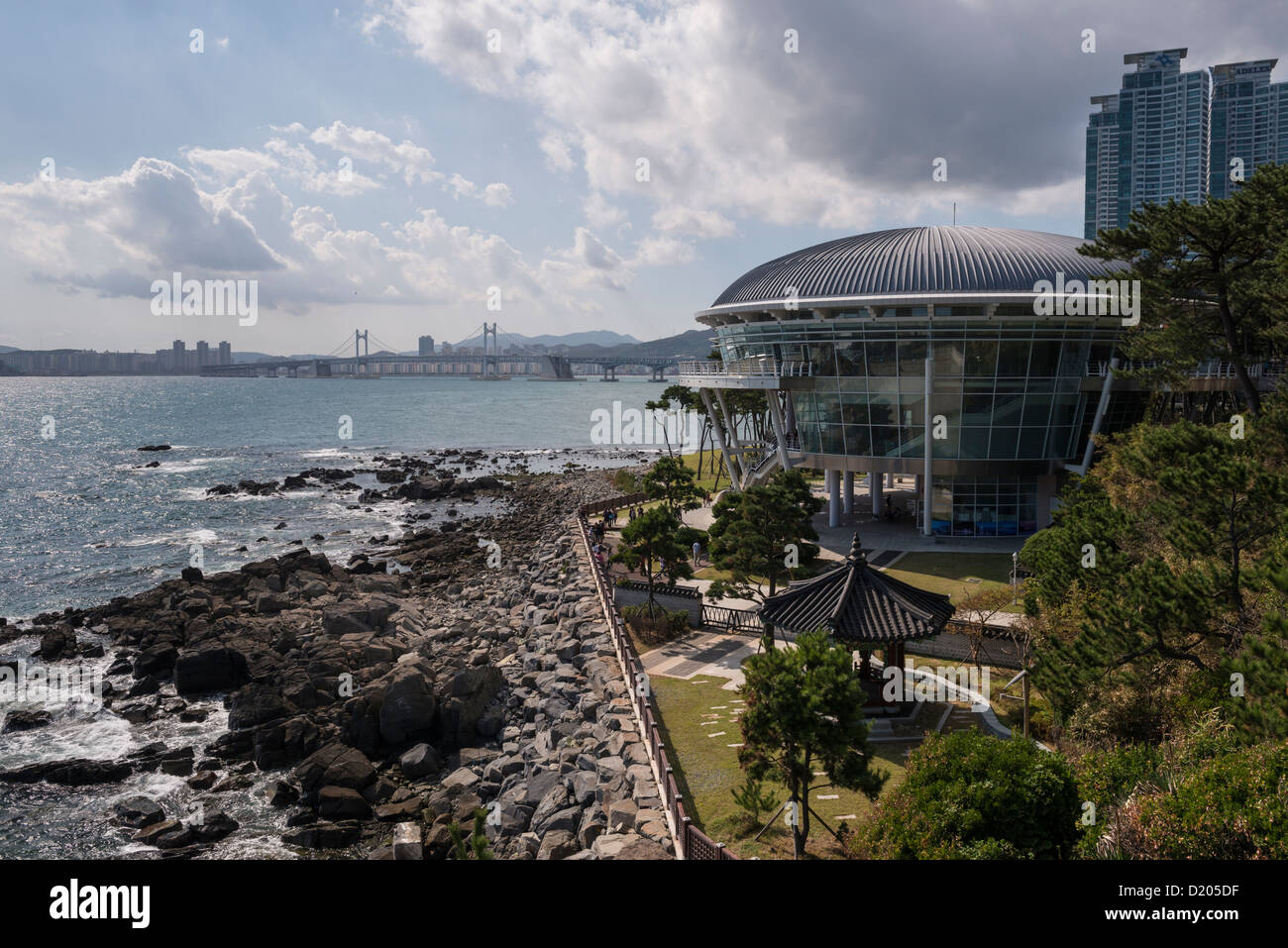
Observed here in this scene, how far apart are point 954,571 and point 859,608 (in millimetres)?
20145

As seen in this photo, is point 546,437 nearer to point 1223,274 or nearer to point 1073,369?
point 1073,369

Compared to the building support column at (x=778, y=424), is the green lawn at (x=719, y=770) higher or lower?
lower

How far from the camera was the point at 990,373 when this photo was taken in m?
45.3

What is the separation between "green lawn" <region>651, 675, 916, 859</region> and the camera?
16281mm

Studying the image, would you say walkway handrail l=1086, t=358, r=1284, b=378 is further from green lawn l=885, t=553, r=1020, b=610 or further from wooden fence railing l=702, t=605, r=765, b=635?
wooden fence railing l=702, t=605, r=765, b=635

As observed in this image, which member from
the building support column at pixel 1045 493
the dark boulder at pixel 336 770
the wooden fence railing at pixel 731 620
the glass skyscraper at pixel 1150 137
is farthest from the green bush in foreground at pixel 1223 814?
the glass skyscraper at pixel 1150 137

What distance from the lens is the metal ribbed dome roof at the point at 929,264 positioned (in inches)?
1746

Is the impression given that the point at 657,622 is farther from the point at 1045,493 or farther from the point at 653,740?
the point at 1045,493

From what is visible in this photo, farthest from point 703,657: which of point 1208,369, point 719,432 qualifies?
point 1208,369

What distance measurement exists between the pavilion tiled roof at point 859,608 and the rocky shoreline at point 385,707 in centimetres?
520

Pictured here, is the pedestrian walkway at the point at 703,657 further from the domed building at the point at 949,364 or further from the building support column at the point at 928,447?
the domed building at the point at 949,364

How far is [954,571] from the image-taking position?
39.5 metres
